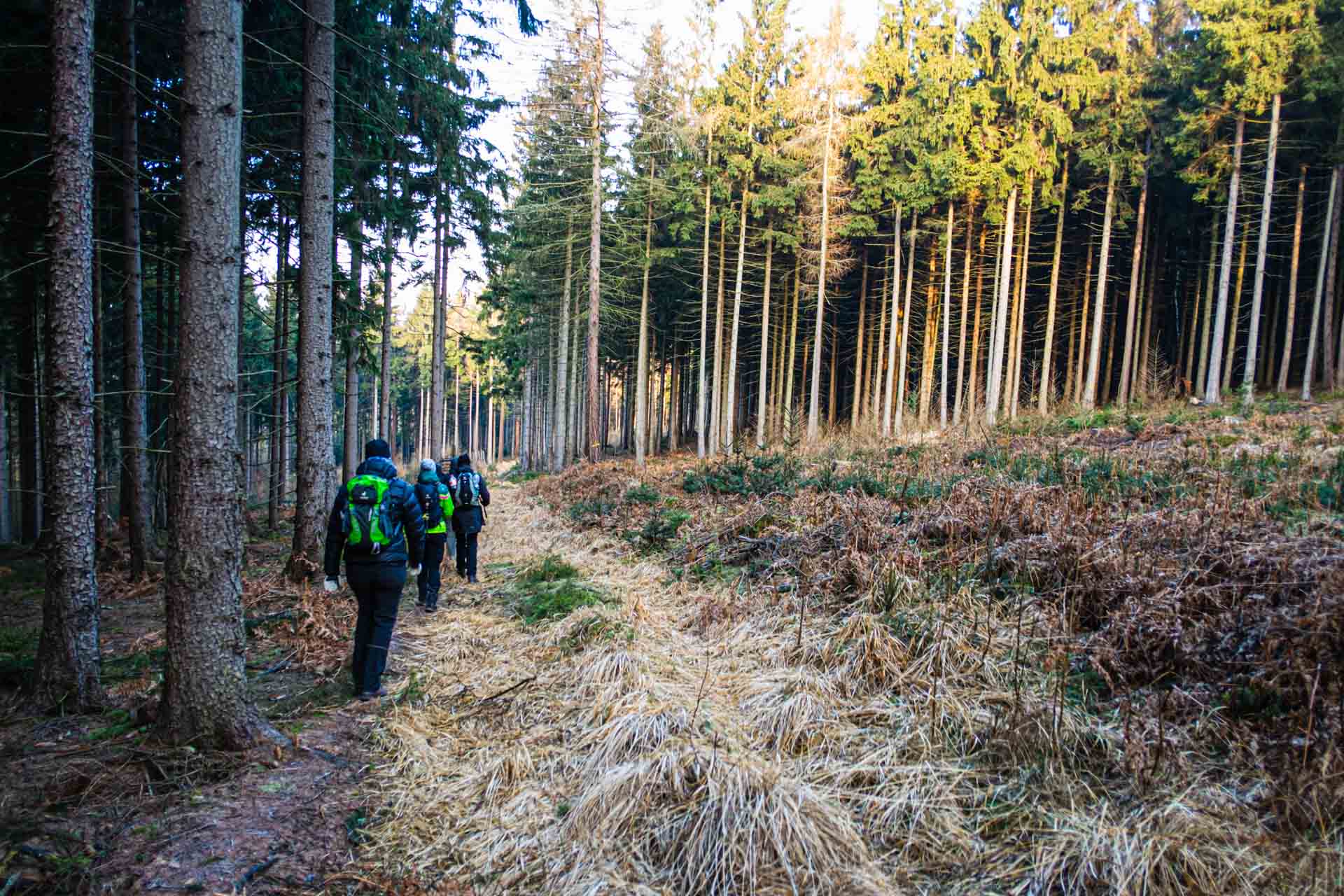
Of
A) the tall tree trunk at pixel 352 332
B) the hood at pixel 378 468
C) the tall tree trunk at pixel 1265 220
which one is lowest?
the hood at pixel 378 468

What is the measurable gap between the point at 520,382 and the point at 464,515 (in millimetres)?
34308

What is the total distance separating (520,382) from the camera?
42125 millimetres

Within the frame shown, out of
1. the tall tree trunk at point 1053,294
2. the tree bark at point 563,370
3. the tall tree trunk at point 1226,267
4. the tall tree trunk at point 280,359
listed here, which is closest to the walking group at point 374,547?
the tall tree trunk at point 280,359

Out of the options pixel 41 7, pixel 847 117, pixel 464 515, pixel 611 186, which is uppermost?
pixel 847 117

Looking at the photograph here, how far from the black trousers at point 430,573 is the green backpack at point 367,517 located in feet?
9.08

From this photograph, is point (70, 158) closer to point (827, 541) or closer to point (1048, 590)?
point (827, 541)

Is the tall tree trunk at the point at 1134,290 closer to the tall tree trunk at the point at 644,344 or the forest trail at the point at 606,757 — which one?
the tall tree trunk at the point at 644,344

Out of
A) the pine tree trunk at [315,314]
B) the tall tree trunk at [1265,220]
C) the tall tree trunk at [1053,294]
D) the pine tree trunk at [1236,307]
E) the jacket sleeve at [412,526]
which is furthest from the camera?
the tall tree trunk at [1053,294]

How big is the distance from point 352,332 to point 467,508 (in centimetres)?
760

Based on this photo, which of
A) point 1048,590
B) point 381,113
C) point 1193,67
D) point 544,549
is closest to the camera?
point 1048,590

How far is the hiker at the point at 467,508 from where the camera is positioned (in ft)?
29.8

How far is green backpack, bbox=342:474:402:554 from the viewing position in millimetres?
5297

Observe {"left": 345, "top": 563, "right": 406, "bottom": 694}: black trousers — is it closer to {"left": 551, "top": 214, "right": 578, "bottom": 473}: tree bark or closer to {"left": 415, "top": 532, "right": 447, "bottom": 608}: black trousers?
{"left": 415, "top": 532, "right": 447, "bottom": 608}: black trousers

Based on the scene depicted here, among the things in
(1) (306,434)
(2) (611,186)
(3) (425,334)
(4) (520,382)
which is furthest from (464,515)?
(3) (425,334)
